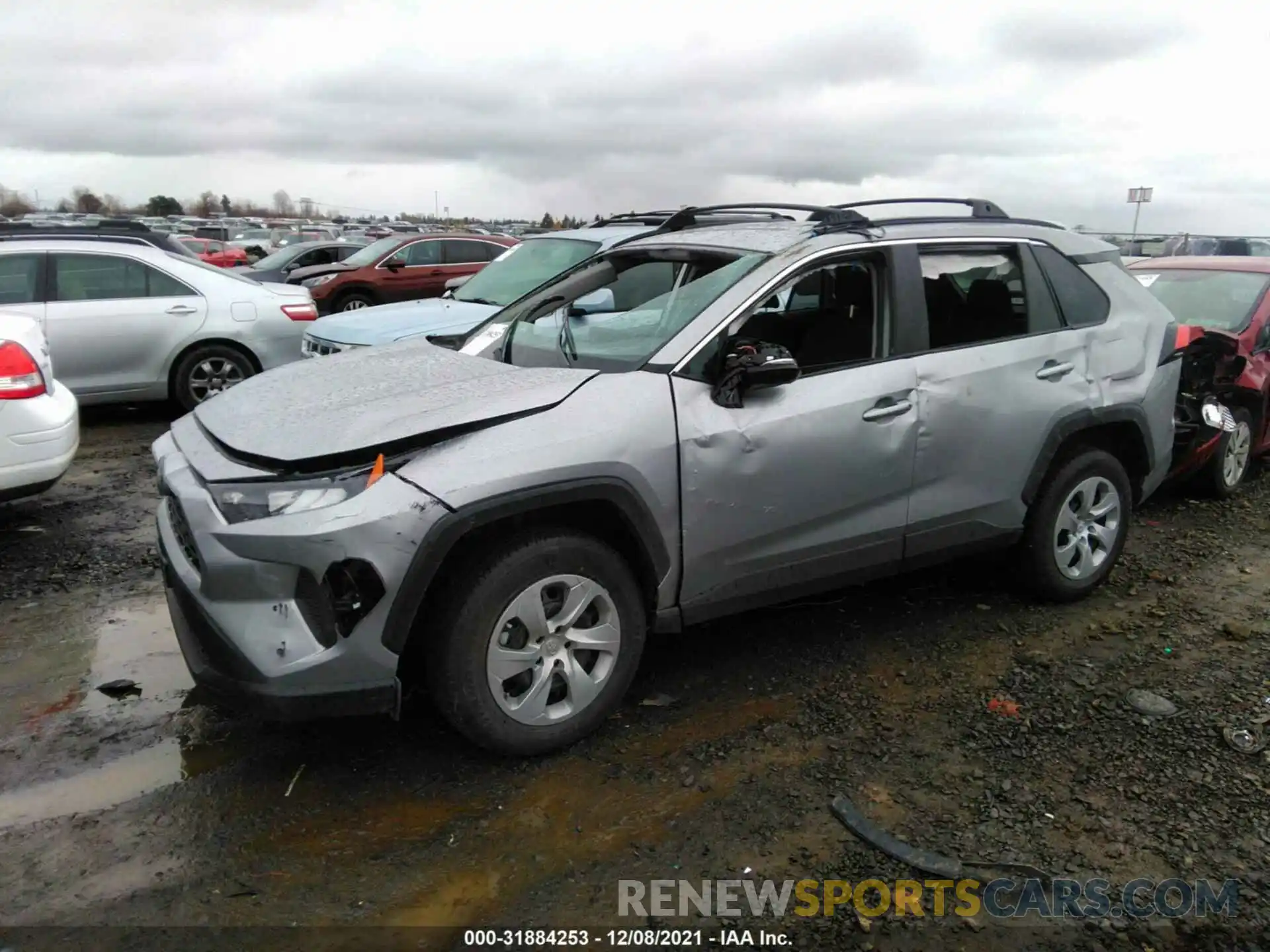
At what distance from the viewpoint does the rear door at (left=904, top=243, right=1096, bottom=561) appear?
13.0 ft

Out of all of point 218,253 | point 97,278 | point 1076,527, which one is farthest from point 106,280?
point 218,253

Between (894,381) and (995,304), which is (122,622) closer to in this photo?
(894,381)

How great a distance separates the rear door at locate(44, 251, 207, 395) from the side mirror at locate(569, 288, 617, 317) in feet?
17.9

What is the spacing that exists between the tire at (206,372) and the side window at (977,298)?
6404mm

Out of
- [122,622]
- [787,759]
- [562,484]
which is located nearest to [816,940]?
[787,759]

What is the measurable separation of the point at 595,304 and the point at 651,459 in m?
1.16

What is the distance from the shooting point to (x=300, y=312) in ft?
28.9

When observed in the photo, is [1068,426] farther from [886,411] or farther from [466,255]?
[466,255]

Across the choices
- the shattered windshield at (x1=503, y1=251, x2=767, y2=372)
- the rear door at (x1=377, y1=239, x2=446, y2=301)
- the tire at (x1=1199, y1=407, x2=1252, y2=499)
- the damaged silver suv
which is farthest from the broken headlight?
the rear door at (x1=377, y1=239, x2=446, y2=301)

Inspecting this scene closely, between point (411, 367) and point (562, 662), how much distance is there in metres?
1.37

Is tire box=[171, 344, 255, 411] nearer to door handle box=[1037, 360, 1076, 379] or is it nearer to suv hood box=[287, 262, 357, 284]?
door handle box=[1037, 360, 1076, 379]

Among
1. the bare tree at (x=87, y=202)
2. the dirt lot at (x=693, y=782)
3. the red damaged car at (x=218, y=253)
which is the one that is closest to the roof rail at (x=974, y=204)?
the dirt lot at (x=693, y=782)

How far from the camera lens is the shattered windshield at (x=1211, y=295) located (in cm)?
666

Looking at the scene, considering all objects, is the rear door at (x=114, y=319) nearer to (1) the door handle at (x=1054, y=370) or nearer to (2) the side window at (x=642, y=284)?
(2) the side window at (x=642, y=284)
